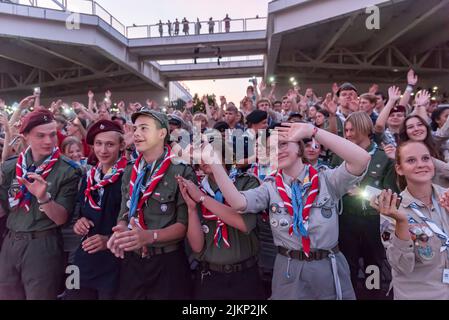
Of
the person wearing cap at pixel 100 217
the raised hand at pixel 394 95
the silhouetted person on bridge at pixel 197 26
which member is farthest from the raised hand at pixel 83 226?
the silhouetted person on bridge at pixel 197 26

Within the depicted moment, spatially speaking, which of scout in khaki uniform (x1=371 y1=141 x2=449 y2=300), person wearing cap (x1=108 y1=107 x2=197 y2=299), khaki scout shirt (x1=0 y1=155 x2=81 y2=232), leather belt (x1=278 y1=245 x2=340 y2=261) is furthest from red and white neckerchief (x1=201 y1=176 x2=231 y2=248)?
khaki scout shirt (x1=0 y1=155 x2=81 y2=232)

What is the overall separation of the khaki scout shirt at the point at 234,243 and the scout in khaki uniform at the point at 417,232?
88cm

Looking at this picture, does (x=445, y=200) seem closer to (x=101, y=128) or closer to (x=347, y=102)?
(x=101, y=128)

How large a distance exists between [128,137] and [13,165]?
1.02 meters

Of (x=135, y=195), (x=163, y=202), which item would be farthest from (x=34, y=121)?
(x=163, y=202)

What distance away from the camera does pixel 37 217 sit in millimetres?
2686

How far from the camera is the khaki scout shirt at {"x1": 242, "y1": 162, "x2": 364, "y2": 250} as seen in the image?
2.13 m

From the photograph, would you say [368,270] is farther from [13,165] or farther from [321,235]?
[13,165]

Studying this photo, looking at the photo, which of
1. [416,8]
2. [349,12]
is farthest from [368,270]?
[416,8]

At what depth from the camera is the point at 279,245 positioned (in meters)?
2.28

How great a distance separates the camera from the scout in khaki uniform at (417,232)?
1.86m

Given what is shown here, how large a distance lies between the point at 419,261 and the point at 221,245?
1.25 m

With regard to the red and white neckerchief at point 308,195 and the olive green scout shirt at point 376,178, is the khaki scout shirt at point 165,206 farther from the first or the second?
the olive green scout shirt at point 376,178

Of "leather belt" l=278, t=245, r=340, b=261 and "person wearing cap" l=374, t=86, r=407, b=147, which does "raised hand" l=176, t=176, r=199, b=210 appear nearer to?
"leather belt" l=278, t=245, r=340, b=261
